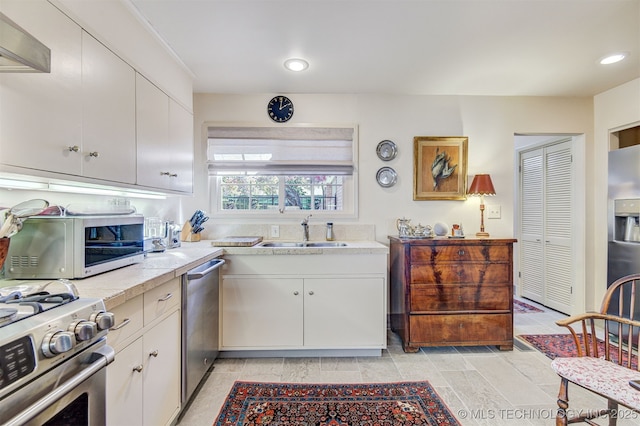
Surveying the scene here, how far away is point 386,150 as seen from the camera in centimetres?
292

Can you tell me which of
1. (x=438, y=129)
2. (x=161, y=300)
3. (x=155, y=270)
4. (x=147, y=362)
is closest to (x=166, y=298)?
(x=161, y=300)

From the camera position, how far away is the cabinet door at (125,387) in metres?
1.08

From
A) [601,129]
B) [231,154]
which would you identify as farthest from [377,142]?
[601,129]

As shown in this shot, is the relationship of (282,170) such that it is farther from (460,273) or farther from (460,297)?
(460,297)

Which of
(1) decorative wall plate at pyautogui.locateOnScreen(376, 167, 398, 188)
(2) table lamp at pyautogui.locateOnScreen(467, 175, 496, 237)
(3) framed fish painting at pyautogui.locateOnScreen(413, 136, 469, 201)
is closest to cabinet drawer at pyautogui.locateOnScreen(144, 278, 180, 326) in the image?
(1) decorative wall plate at pyautogui.locateOnScreen(376, 167, 398, 188)

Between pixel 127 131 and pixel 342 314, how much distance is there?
197 cm

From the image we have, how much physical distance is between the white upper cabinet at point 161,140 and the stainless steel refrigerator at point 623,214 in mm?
3902

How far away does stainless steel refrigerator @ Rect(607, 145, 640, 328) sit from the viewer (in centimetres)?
246

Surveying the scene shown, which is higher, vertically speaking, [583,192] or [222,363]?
[583,192]

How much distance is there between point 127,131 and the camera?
1.62 m

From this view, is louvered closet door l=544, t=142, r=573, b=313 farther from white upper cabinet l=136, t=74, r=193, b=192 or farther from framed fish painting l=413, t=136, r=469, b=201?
white upper cabinet l=136, t=74, r=193, b=192

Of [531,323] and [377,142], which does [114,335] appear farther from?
[531,323]

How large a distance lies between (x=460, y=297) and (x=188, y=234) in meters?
2.52

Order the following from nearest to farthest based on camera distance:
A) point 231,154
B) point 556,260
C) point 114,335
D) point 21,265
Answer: point 114,335 → point 21,265 → point 231,154 → point 556,260
